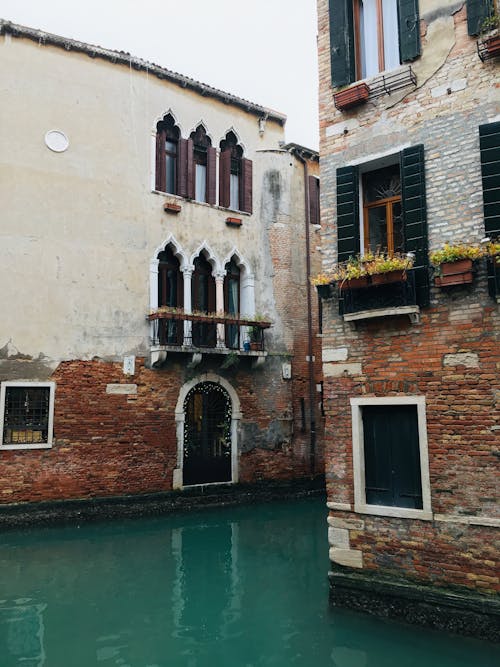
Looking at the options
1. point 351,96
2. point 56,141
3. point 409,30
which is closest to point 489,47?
point 409,30

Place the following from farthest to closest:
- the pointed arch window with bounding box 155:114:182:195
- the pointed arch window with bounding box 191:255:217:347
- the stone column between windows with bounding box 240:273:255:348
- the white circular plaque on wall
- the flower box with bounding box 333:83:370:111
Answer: the stone column between windows with bounding box 240:273:255:348 → the pointed arch window with bounding box 191:255:217:347 → the pointed arch window with bounding box 155:114:182:195 → the white circular plaque on wall → the flower box with bounding box 333:83:370:111

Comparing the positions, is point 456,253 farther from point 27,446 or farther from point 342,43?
point 27,446

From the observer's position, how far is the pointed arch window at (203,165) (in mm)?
13172

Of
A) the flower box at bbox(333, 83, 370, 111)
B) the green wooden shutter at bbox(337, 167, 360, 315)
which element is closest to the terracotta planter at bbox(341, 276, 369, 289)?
the green wooden shutter at bbox(337, 167, 360, 315)

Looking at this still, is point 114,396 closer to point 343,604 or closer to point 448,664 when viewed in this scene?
point 343,604

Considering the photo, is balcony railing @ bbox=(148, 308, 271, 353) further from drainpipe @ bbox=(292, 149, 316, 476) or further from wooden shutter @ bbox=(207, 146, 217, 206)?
wooden shutter @ bbox=(207, 146, 217, 206)

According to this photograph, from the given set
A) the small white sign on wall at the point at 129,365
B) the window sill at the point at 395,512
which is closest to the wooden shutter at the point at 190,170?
the small white sign on wall at the point at 129,365

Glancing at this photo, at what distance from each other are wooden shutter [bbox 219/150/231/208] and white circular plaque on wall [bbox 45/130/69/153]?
3488 mm

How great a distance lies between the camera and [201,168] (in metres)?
13.3

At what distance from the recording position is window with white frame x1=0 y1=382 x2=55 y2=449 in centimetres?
1045

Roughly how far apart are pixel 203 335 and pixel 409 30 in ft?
24.7

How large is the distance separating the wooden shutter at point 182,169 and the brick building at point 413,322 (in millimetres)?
6239

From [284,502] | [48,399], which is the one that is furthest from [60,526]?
[284,502]

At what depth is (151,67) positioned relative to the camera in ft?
40.8
